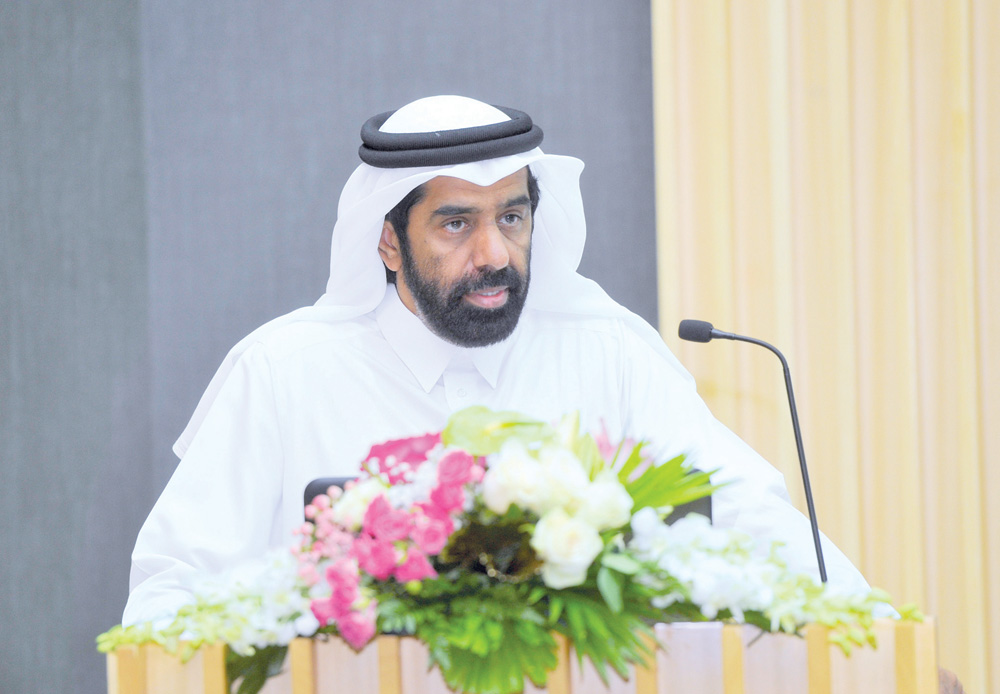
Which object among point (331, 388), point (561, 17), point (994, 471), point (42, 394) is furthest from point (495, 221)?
point (994, 471)

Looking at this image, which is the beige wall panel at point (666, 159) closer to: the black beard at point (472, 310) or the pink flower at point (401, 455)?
the black beard at point (472, 310)

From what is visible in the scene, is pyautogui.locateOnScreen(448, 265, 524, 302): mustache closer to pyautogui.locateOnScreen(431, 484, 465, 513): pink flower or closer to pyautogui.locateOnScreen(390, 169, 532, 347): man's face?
pyautogui.locateOnScreen(390, 169, 532, 347): man's face

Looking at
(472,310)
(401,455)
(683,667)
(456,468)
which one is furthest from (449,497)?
(472,310)

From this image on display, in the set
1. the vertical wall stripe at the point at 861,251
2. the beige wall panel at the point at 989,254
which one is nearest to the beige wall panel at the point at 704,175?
the vertical wall stripe at the point at 861,251

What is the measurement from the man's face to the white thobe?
0.08 metres

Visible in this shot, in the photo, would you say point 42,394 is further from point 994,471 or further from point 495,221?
point 994,471

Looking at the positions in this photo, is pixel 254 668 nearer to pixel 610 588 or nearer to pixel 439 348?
pixel 610 588

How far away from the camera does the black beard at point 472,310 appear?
6.83ft

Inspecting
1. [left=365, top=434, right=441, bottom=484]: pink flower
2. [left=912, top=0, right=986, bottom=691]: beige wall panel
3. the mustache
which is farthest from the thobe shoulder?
[left=912, top=0, right=986, bottom=691]: beige wall panel

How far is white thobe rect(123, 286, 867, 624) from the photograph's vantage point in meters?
1.88

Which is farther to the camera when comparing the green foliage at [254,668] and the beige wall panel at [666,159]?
the beige wall panel at [666,159]

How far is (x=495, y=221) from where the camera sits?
6.81 ft

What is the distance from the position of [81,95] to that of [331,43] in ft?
2.44

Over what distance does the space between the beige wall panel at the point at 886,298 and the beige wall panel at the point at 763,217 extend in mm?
214
